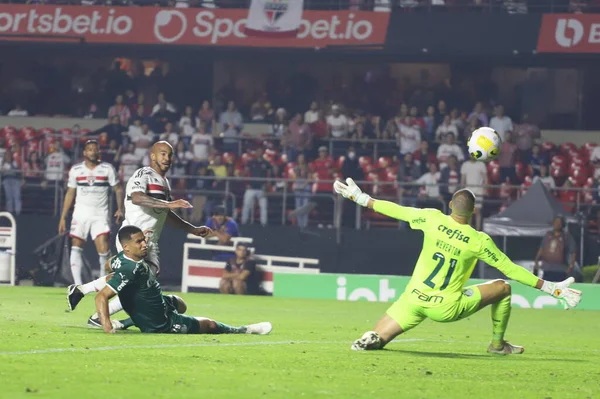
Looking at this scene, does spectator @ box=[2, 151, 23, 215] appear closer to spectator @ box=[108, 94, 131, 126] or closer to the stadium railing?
spectator @ box=[108, 94, 131, 126]

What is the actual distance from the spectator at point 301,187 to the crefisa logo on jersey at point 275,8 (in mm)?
4195

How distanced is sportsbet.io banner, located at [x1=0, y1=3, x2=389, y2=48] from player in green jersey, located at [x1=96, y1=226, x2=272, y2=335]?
19519mm

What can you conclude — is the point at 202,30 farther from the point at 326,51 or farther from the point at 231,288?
the point at 231,288

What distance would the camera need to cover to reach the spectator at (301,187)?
25.7m

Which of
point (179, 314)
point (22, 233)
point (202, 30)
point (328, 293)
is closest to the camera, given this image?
point (179, 314)

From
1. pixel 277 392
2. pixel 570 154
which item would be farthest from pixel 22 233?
pixel 277 392

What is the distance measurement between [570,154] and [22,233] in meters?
12.2

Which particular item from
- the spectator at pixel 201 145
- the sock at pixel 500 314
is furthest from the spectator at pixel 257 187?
the sock at pixel 500 314

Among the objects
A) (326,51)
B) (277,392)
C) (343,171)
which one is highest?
(326,51)

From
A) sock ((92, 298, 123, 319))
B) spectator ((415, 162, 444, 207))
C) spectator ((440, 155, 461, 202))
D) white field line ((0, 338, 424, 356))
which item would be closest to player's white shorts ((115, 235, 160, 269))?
sock ((92, 298, 123, 319))

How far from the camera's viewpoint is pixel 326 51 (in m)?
31.5

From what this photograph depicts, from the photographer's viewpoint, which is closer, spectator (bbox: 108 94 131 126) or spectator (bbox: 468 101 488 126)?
spectator (bbox: 468 101 488 126)

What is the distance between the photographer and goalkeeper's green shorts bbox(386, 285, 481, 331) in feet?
35.0

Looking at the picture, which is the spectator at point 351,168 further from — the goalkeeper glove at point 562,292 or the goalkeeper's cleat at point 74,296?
the goalkeeper glove at point 562,292
